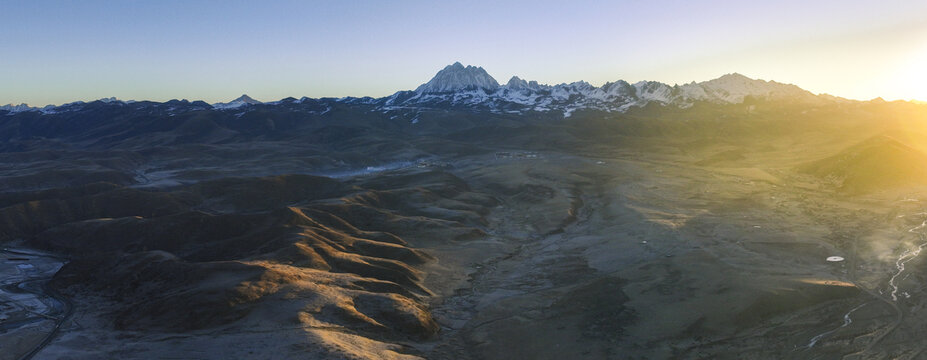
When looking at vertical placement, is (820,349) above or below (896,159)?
below

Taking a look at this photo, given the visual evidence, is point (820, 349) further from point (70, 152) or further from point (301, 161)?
point (70, 152)

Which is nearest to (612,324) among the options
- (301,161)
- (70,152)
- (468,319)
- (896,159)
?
(468,319)

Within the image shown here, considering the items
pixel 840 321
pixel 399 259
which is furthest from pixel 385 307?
pixel 840 321

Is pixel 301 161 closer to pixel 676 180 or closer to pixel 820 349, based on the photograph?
pixel 676 180

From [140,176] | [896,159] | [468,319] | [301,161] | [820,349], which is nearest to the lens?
[820,349]

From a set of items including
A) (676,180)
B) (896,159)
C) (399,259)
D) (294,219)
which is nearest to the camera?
(399,259)

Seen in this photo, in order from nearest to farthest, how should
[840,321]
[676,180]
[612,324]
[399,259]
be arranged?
1. [840,321]
2. [612,324]
3. [399,259]
4. [676,180]

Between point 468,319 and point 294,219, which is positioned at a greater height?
point 294,219

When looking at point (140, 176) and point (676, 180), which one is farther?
→ point (140, 176)

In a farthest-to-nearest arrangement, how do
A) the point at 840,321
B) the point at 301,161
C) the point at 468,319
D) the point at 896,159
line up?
1. the point at 301,161
2. the point at 896,159
3. the point at 468,319
4. the point at 840,321
